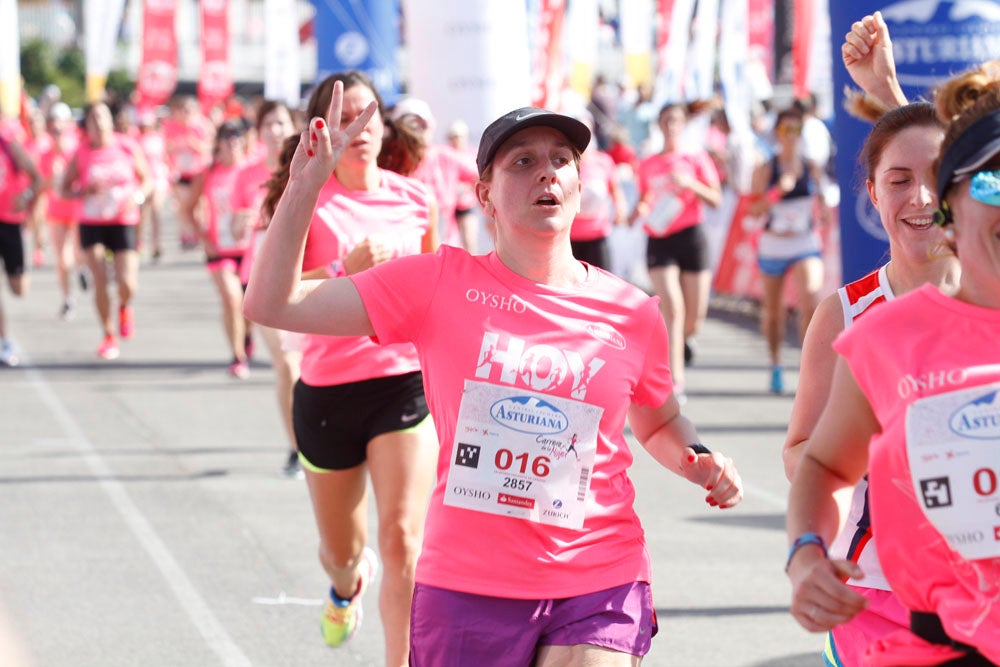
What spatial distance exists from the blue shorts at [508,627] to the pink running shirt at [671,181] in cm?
915

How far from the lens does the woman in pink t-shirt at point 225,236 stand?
13008 millimetres

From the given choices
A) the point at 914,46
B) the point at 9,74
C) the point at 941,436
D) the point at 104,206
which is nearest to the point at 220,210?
the point at 104,206

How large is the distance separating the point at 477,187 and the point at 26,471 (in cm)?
643

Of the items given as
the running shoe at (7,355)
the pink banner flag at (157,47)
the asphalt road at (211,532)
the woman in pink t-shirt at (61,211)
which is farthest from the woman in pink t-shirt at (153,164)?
the asphalt road at (211,532)

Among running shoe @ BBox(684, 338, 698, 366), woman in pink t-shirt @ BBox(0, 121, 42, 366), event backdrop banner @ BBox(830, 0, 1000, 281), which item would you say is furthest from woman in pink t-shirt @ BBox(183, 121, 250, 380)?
event backdrop banner @ BBox(830, 0, 1000, 281)

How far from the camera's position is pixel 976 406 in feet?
8.43

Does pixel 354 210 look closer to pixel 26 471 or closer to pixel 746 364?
pixel 26 471

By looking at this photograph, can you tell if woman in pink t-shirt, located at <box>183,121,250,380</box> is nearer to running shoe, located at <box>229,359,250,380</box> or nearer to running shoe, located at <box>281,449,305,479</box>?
running shoe, located at <box>229,359,250,380</box>

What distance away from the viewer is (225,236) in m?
12.9

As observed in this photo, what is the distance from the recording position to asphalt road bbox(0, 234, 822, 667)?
6.29 m

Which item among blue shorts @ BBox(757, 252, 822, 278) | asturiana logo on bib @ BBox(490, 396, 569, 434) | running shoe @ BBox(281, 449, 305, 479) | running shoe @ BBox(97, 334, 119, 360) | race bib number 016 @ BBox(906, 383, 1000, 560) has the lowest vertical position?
running shoe @ BBox(97, 334, 119, 360)

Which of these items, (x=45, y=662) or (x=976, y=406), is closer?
(x=976, y=406)

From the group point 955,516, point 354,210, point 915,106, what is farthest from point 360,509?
point 955,516

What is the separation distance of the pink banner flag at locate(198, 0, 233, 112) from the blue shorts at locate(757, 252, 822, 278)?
54.7ft
